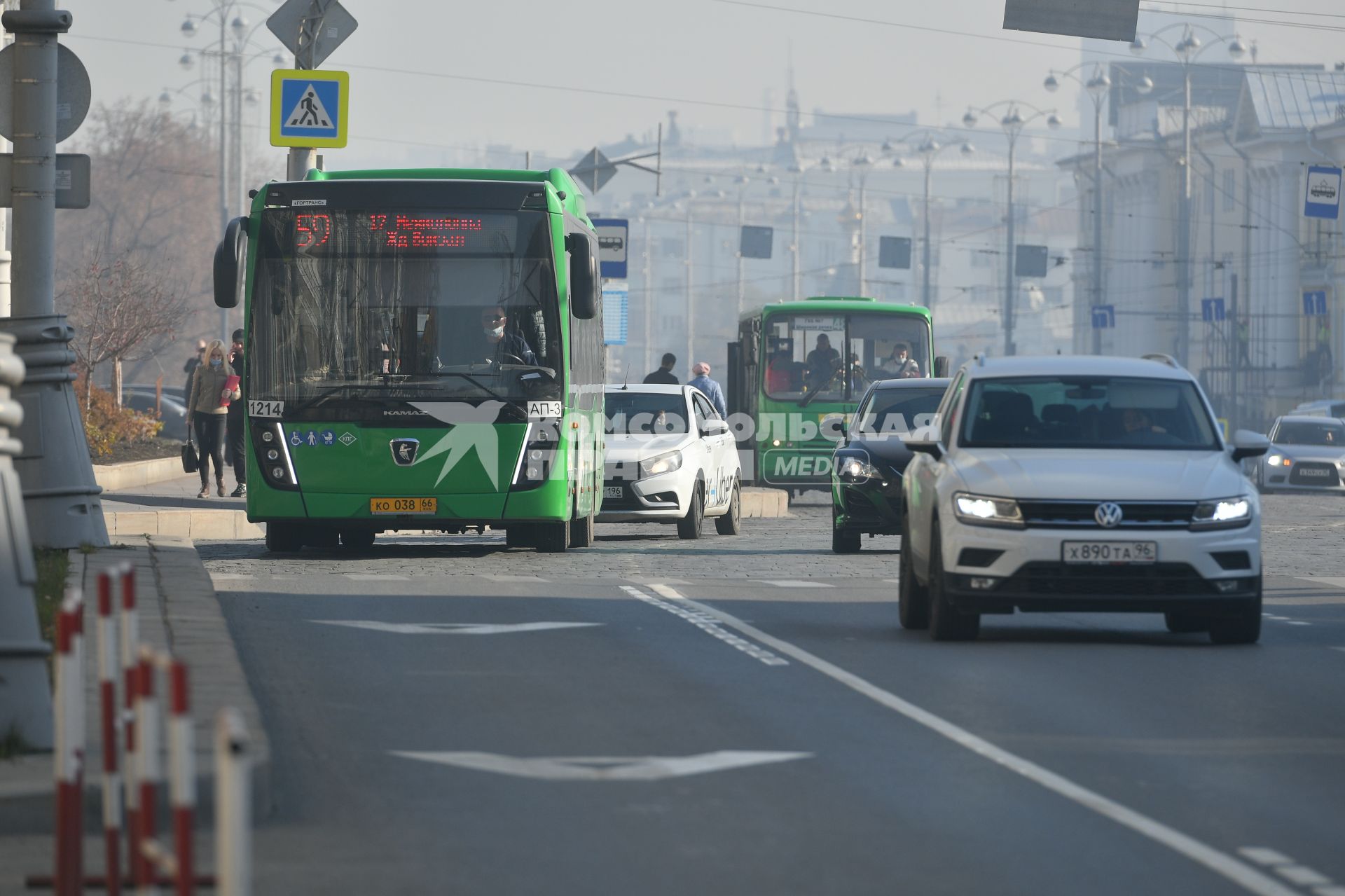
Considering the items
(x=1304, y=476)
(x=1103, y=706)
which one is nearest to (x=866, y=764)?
(x=1103, y=706)

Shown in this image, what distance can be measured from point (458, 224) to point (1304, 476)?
2910 cm

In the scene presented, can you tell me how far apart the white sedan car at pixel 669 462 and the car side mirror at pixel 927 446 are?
9.90 m

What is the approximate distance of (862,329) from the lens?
3403 centimetres

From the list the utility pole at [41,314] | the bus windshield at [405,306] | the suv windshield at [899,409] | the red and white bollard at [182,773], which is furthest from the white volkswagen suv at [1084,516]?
the suv windshield at [899,409]

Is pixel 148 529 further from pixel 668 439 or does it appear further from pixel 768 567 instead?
pixel 768 567

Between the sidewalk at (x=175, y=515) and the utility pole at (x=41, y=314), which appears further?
the sidewalk at (x=175, y=515)

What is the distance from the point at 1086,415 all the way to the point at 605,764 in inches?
228

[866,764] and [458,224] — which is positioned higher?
[458,224]

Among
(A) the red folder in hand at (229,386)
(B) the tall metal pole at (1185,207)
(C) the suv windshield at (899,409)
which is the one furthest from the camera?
(B) the tall metal pole at (1185,207)

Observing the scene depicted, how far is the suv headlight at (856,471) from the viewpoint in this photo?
69.3ft

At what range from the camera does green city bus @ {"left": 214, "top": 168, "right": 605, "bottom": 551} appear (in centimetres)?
1878

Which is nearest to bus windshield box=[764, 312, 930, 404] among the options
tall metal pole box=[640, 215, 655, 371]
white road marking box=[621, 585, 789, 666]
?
white road marking box=[621, 585, 789, 666]

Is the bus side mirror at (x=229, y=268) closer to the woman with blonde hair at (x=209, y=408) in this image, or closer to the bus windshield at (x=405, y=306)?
the bus windshield at (x=405, y=306)

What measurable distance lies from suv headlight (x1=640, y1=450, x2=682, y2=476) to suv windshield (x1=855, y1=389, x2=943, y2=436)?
1859 millimetres
